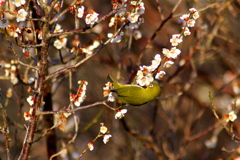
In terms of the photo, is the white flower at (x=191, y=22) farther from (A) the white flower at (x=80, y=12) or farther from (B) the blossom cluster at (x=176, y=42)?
(A) the white flower at (x=80, y=12)

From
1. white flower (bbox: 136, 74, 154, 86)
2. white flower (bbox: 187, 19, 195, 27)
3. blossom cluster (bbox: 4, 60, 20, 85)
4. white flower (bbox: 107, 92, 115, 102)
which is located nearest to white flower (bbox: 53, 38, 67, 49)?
blossom cluster (bbox: 4, 60, 20, 85)

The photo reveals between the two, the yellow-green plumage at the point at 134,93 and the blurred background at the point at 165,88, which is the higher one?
the blurred background at the point at 165,88

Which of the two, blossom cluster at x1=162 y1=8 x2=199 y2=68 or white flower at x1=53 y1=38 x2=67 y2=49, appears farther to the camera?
white flower at x1=53 y1=38 x2=67 y2=49

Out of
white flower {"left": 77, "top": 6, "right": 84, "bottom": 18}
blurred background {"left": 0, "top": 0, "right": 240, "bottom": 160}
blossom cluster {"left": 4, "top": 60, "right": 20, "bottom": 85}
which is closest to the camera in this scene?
white flower {"left": 77, "top": 6, "right": 84, "bottom": 18}

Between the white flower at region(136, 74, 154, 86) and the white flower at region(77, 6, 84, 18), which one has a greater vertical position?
the white flower at region(77, 6, 84, 18)

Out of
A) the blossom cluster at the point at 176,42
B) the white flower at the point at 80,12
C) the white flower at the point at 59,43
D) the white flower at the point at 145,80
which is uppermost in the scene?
the white flower at the point at 59,43

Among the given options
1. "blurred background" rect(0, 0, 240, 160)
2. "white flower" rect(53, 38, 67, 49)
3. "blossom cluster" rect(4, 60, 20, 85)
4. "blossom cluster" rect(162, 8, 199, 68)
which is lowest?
"blossom cluster" rect(162, 8, 199, 68)

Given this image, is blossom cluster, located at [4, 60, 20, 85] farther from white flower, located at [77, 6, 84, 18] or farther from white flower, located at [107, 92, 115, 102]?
white flower, located at [107, 92, 115, 102]

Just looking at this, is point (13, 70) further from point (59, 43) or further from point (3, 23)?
point (3, 23)

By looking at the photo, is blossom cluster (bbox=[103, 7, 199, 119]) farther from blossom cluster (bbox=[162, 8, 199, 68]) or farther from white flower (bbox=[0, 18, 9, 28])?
white flower (bbox=[0, 18, 9, 28])

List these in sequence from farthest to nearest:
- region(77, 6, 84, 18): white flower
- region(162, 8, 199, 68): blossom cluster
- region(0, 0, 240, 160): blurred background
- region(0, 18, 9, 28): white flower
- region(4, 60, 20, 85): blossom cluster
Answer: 1. region(0, 0, 240, 160): blurred background
2. region(4, 60, 20, 85): blossom cluster
3. region(77, 6, 84, 18): white flower
4. region(162, 8, 199, 68): blossom cluster
5. region(0, 18, 9, 28): white flower

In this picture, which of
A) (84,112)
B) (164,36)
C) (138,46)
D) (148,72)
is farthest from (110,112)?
(148,72)

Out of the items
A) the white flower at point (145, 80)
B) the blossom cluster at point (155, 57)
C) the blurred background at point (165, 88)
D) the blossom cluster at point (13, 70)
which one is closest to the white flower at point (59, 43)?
→ the blossom cluster at point (13, 70)

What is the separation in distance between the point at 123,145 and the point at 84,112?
5.11ft
